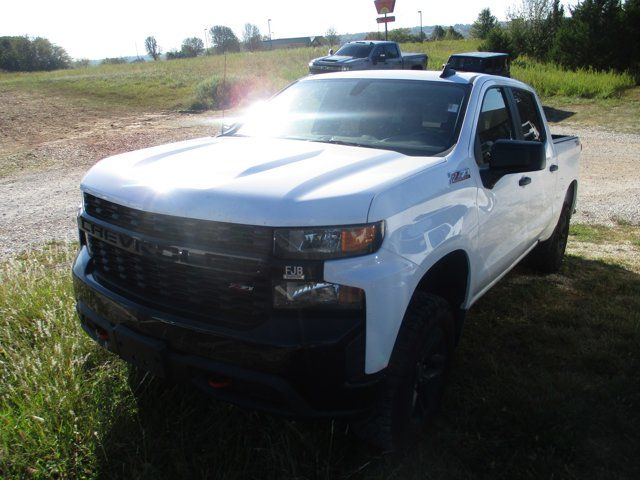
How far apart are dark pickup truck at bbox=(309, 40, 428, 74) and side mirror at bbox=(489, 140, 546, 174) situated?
14656mm

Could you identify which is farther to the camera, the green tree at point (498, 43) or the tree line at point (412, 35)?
the tree line at point (412, 35)

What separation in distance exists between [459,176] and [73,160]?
10.6 meters

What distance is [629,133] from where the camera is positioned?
15633 mm

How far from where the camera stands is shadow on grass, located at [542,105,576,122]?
17750 mm

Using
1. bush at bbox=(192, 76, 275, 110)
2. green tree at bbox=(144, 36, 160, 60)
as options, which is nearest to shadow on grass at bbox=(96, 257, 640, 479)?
bush at bbox=(192, 76, 275, 110)

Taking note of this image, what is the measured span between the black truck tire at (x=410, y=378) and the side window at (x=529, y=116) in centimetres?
211

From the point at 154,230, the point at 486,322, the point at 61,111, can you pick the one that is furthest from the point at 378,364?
the point at 61,111

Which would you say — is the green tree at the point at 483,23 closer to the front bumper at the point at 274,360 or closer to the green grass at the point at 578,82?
the green grass at the point at 578,82

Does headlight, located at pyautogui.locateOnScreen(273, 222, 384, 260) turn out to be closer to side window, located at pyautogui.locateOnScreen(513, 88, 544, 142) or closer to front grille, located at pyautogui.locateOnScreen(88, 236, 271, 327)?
front grille, located at pyautogui.locateOnScreen(88, 236, 271, 327)

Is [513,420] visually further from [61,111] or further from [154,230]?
[61,111]

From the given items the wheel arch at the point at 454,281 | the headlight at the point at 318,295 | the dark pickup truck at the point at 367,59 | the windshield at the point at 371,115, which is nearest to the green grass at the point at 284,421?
the wheel arch at the point at 454,281

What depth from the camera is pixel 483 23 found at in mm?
44969

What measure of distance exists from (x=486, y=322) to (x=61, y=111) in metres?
19.9

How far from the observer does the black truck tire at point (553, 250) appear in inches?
206
